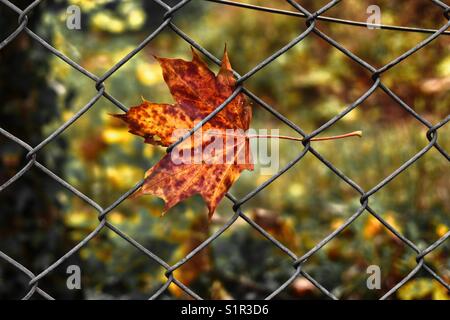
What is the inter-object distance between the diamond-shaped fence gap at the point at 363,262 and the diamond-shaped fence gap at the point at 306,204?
0.34 feet

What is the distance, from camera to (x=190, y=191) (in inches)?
37.7

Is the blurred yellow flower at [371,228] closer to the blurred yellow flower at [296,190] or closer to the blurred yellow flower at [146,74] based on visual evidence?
the blurred yellow flower at [296,190]

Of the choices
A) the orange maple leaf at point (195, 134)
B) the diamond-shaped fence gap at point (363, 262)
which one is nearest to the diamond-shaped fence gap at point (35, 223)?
the diamond-shaped fence gap at point (363, 262)

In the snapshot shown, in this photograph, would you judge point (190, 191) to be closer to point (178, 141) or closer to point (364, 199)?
point (178, 141)

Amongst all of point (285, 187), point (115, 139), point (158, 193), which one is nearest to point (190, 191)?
point (158, 193)

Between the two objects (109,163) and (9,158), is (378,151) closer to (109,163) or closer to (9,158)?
(109,163)

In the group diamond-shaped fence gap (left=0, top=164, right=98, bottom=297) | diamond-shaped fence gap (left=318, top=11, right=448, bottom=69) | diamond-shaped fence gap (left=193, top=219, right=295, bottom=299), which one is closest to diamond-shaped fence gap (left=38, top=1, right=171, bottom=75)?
diamond-shaped fence gap (left=0, top=164, right=98, bottom=297)

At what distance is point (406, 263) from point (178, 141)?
1.08 metres

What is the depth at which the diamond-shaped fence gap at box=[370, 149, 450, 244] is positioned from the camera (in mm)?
2328

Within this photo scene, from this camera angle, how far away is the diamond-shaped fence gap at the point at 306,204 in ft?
7.15

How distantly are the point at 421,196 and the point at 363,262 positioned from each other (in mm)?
686

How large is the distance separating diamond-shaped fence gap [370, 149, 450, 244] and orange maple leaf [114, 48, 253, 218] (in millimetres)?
1412

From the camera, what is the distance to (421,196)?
8.38ft

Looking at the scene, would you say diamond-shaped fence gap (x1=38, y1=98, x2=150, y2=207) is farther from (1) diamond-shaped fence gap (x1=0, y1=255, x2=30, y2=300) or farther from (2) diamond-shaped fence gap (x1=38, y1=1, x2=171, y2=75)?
(1) diamond-shaped fence gap (x1=0, y1=255, x2=30, y2=300)
